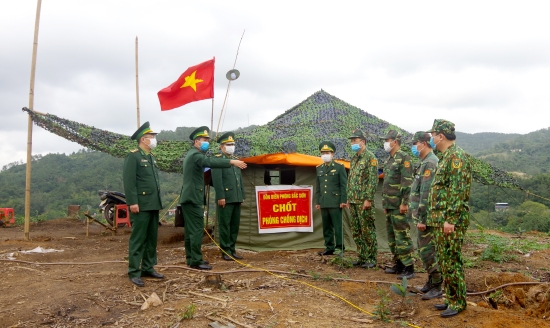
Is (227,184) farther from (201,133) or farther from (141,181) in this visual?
(141,181)

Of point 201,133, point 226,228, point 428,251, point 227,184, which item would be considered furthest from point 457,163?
point 226,228

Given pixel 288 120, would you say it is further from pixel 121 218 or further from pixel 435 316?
pixel 435 316

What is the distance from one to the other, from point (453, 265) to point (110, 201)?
9.67 meters

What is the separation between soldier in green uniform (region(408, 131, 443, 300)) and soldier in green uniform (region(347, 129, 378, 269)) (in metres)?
1.02

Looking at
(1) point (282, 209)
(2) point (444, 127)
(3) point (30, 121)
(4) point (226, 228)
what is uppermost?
(3) point (30, 121)

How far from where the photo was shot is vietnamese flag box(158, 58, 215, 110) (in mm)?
7617

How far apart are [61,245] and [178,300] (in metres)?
5.12

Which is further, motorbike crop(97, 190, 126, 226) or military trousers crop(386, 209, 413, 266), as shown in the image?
motorbike crop(97, 190, 126, 226)

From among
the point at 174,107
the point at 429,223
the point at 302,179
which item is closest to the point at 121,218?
the point at 174,107

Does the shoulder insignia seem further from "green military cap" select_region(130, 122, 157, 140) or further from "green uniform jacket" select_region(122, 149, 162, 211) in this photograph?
"green military cap" select_region(130, 122, 157, 140)

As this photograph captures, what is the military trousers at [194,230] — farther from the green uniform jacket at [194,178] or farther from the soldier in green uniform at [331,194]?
the soldier in green uniform at [331,194]

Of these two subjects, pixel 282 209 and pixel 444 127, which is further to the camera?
pixel 282 209

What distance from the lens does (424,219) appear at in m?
4.47

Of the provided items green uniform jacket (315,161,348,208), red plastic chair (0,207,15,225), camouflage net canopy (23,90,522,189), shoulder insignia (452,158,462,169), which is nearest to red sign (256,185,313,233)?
camouflage net canopy (23,90,522,189)
